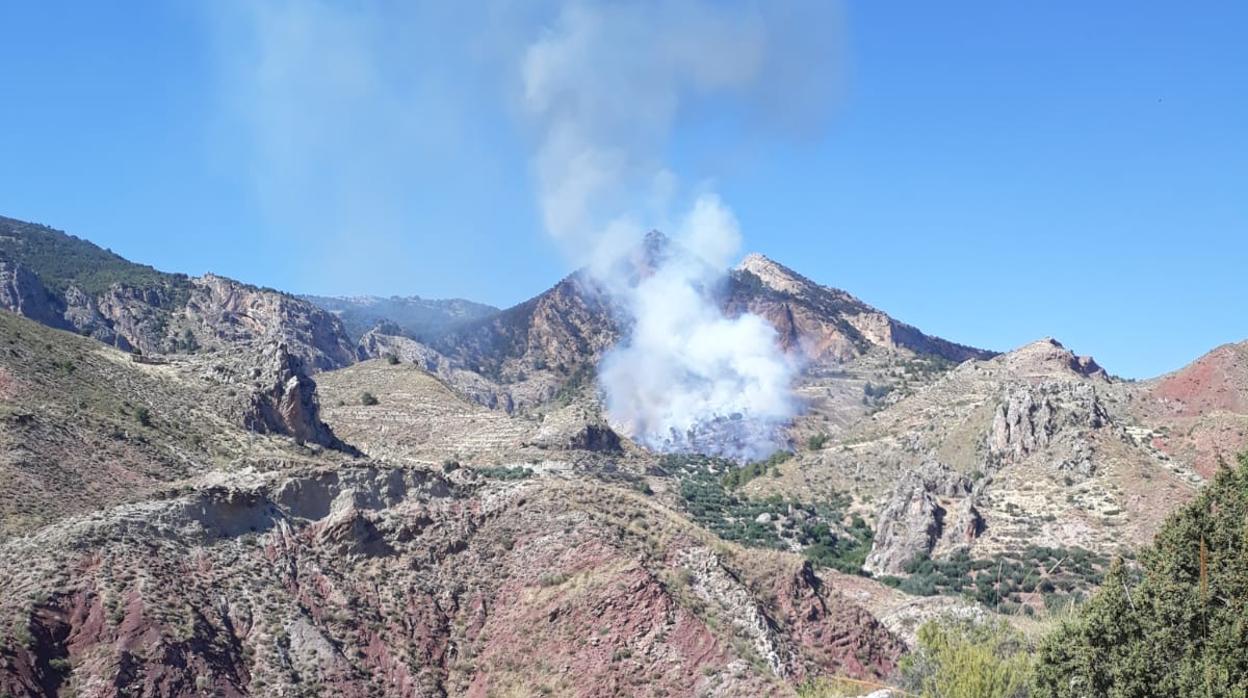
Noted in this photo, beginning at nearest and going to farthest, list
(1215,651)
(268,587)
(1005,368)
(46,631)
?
(1215,651), (46,631), (268,587), (1005,368)

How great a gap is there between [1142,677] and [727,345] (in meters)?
145

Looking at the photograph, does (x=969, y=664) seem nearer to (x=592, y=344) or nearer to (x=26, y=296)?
(x=26, y=296)

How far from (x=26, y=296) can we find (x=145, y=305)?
58.8 ft

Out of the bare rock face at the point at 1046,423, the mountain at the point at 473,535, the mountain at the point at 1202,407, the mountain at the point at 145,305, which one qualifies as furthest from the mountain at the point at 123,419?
the mountain at the point at 1202,407

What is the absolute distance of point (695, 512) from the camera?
91.5m

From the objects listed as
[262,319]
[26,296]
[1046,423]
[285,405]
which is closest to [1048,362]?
[1046,423]

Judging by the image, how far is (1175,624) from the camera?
87.0 ft

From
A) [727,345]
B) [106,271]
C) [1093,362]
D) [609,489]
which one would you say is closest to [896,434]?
[1093,362]

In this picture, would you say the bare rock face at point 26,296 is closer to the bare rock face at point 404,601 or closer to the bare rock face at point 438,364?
the bare rock face at point 438,364

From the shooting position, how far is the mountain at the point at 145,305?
13400 cm

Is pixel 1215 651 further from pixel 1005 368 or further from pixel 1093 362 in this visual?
pixel 1093 362

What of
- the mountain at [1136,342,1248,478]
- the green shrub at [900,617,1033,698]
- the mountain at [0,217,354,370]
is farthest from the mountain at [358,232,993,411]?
the green shrub at [900,617,1033,698]

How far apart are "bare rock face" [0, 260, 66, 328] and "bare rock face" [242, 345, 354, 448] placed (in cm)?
7099

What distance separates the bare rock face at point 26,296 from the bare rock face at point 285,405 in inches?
2795
